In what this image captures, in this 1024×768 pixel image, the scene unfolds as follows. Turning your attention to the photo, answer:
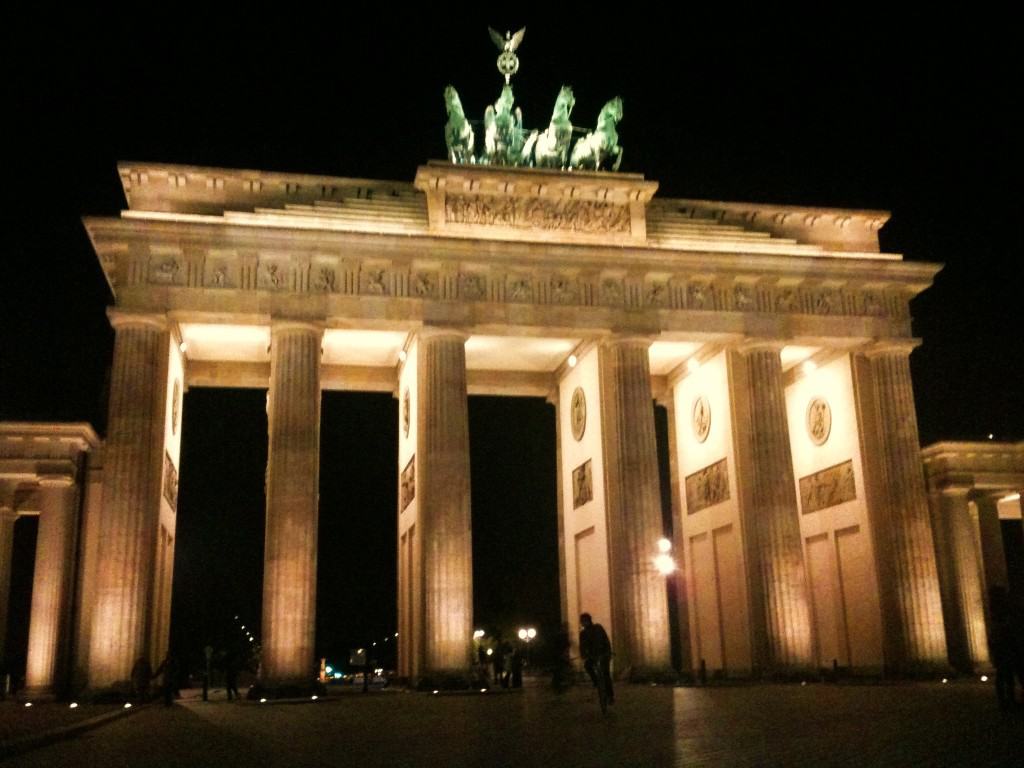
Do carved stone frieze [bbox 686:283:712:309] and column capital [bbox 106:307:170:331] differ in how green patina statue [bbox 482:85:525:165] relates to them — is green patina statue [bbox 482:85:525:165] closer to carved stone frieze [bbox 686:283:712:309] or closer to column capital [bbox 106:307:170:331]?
carved stone frieze [bbox 686:283:712:309]

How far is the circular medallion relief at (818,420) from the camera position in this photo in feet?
123

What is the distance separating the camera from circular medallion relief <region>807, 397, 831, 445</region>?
37.4m

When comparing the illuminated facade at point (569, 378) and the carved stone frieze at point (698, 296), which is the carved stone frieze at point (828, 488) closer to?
the illuminated facade at point (569, 378)

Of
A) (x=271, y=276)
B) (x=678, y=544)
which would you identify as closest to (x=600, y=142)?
(x=271, y=276)

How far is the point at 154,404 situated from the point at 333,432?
22.9m

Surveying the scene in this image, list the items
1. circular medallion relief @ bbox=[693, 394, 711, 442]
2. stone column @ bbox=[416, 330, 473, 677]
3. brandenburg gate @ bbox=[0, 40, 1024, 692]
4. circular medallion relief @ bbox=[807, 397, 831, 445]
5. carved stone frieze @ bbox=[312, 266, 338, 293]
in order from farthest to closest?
circular medallion relief @ bbox=[693, 394, 711, 442], circular medallion relief @ bbox=[807, 397, 831, 445], carved stone frieze @ bbox=[312, 266, 338, 293], brandenburg gate @ bbox=[0, 40, 1024, 692], stone column @ bbox=[416, 330, 473, 677]

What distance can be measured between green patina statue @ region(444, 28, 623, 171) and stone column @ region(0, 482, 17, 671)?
2091 cm

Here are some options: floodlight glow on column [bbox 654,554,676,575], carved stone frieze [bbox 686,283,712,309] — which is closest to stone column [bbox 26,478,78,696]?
floodlight glow on column [bbox 654,554,676,575]

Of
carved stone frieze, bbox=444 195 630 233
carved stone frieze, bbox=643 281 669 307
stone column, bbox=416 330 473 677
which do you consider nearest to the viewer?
stone column, bbox=416 330 473 677

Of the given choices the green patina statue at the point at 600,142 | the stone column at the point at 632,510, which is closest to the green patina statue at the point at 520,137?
the green patina statue at the point at 600,142

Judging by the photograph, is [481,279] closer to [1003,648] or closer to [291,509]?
[291,509]

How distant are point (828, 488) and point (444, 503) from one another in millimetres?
14199

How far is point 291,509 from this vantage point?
30438 mm

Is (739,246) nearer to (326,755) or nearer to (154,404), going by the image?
(154,404)
